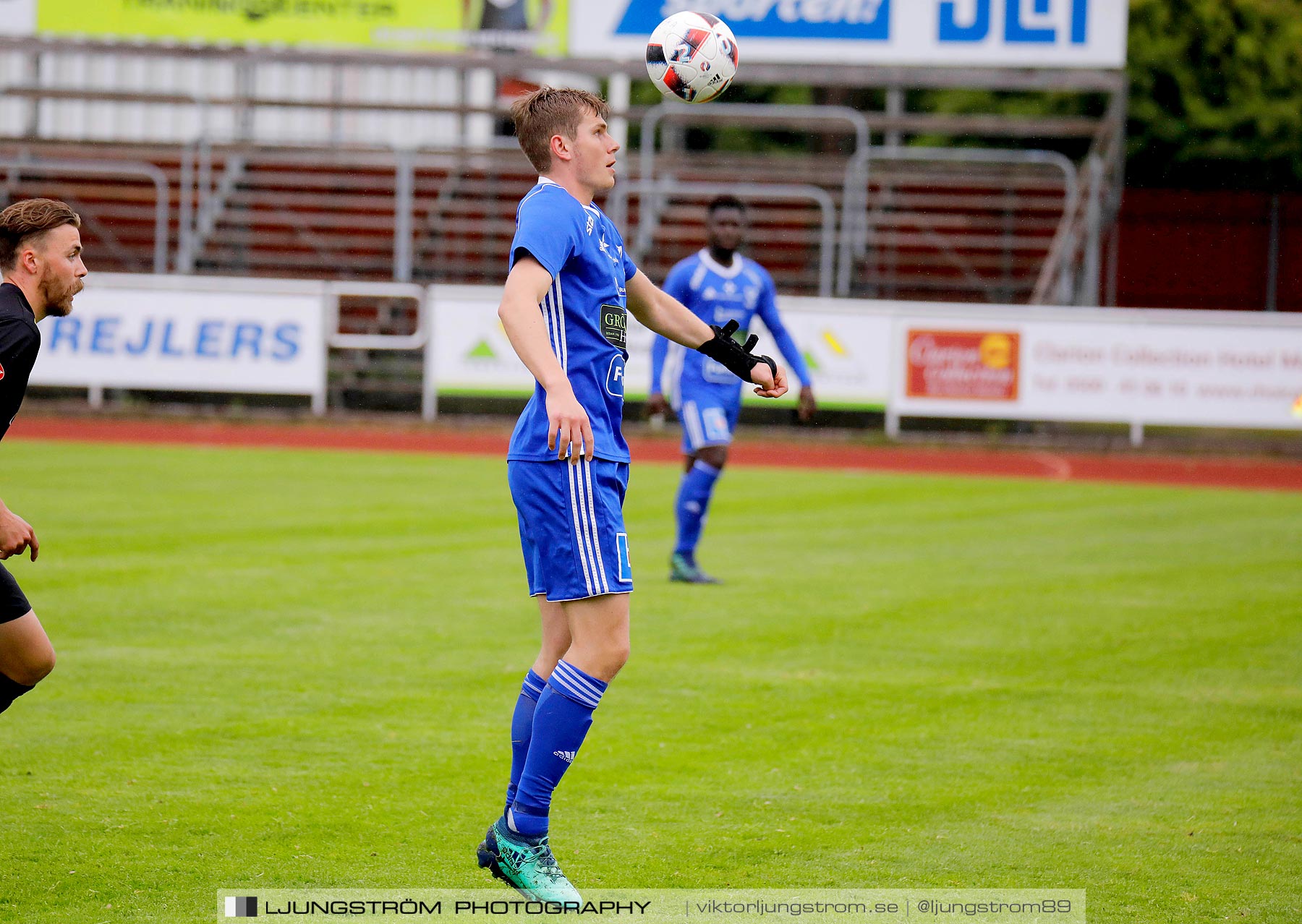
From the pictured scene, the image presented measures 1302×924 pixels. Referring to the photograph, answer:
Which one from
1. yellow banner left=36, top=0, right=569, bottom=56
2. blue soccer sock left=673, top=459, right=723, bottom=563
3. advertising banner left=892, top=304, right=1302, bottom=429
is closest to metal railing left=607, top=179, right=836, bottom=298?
advertising banner left=892, top=304, right=1302, bottom=429

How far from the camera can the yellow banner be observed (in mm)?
25672

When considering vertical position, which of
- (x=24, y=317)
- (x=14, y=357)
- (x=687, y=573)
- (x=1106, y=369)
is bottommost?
(x=687, y=573)

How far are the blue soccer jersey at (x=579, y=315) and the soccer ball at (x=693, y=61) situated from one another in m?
1.26

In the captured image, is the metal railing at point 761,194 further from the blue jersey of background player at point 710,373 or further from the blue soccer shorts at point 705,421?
the blue soccer shorts at point 705,421

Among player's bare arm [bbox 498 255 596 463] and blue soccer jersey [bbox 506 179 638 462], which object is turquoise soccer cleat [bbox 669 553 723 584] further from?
player's bare arm [bbox 498 255 596 463]

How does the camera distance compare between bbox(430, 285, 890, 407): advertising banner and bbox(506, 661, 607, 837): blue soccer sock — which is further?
bbox(430, 285, 890, 407): advertising banner

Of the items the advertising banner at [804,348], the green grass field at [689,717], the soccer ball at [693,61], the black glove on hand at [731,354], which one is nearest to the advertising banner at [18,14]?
the advertising banner at [804,348]

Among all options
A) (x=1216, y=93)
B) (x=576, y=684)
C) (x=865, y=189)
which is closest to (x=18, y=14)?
(x=865, y=189)

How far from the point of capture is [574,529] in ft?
14.2

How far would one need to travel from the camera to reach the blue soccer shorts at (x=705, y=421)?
1048 cm

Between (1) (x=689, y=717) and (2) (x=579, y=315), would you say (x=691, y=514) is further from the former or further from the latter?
(2) (x=579, y=315)

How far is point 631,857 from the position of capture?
470cm

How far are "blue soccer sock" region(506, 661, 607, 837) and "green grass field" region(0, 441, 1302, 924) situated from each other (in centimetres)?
33

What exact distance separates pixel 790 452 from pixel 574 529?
52.8ft
